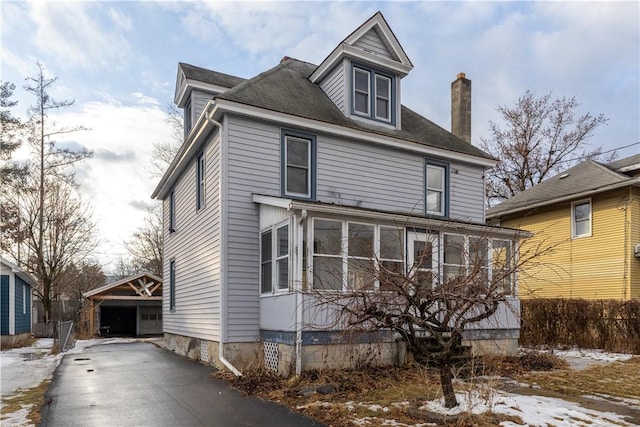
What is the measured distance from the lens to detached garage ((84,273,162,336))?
2466cm

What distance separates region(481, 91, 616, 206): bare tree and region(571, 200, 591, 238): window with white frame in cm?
1044

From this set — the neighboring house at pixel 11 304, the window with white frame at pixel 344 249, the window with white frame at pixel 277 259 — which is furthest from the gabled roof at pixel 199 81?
the neighboring house at pixel 11 304

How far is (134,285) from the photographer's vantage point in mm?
25172

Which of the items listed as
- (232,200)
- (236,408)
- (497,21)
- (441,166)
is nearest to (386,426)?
(236,408)

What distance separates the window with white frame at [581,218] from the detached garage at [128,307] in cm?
2050

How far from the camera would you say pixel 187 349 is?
13336 mm

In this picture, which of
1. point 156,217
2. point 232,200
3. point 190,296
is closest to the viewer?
point 232,200

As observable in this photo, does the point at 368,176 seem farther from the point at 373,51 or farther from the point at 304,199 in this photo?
the point at 373,51

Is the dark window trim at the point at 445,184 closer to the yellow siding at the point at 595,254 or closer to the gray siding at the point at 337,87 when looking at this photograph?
the gray siding at the point at 337,87

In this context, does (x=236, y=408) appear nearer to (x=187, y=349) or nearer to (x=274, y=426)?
(x=274, y=426)

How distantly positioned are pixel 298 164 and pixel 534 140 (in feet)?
78.1

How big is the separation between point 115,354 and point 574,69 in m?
20.3

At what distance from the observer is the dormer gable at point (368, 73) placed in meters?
12.9

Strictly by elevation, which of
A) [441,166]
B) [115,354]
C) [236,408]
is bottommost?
[115,354]
